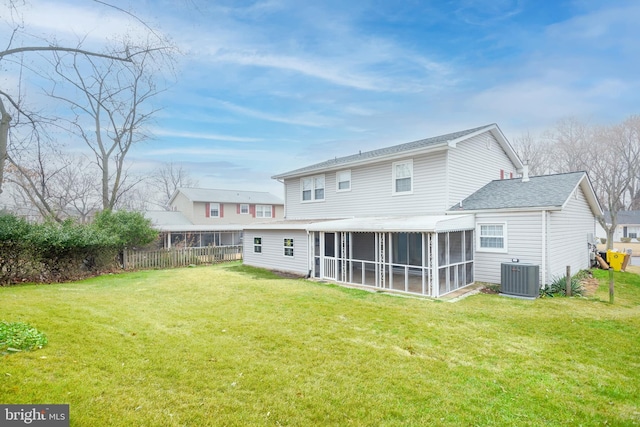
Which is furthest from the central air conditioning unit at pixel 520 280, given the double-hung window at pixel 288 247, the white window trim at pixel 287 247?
the double-hung window at pixel 288 247

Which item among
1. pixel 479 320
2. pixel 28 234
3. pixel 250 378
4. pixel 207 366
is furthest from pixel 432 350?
pixel 28 234

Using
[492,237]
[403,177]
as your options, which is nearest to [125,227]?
[403,177]

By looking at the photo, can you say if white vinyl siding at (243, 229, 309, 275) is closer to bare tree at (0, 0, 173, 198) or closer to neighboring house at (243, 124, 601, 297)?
neighboring house at (243, 124, 601, 297)

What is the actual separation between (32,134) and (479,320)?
11759 mm

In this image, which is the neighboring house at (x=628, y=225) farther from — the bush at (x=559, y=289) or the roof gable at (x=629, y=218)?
the bush at (x=559, y=289)

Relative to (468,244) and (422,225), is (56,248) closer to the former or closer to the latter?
(422,225)

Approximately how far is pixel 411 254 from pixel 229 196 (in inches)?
934

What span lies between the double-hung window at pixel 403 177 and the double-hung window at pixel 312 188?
4.41m

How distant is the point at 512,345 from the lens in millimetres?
5961

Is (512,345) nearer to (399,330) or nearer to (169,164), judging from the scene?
(399,330)

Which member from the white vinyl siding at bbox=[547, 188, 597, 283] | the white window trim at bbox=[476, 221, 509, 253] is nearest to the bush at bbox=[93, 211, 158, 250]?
the white window trim at bbox=[476, 221, 509, 253]

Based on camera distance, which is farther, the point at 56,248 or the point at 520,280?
the point at 56,248

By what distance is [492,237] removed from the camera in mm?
11805

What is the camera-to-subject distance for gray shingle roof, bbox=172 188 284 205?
3133cm
